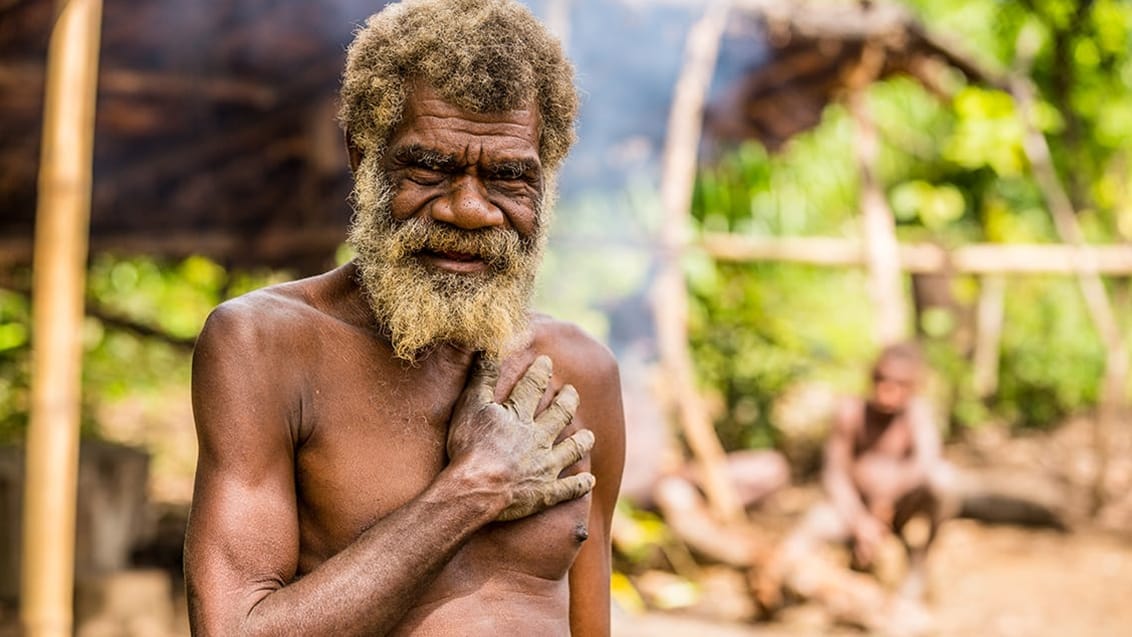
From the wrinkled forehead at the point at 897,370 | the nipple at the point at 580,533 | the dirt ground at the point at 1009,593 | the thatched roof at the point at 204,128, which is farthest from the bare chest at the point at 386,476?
the wrinkled forehead at the point at 897,370

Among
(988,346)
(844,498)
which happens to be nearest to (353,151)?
(844,498)

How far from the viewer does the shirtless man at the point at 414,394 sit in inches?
73.1

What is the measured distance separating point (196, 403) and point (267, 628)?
0.36 meters

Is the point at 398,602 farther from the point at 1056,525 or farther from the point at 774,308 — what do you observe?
the point at 774,308

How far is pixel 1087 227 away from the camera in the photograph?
49.1 feet

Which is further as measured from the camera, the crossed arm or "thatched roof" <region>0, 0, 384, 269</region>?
"thatched roof" <region>0, 0, 384, 269</region>

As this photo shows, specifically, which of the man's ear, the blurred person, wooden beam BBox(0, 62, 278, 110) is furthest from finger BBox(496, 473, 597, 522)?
the blurred person

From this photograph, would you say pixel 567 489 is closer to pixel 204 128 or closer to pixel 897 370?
pixel 897 370

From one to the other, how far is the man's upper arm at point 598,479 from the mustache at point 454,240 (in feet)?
1.07

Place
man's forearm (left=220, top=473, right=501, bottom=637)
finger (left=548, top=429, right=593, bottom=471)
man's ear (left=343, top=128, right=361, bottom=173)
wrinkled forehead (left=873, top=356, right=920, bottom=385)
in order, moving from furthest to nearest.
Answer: wrinkled forehead (left=873, top=356, right=920, bottom=385) → man's ear (left=343, top=128, right=361, bottom=173) → finger (left=548, top=429, right=593, bottom=471) → man's forearm (left=220, top=473, right=501, bottom=637)

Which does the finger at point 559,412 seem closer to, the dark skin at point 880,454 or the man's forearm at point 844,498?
the dark skin at point 880,454

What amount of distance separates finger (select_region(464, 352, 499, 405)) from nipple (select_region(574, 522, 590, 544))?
0.87 feet

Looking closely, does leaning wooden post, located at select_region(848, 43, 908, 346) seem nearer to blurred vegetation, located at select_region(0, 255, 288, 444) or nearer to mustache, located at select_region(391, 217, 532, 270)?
blurred vegetation, located at select_region(0, 255, 288, 444)

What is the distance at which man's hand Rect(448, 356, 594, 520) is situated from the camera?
199 cm
